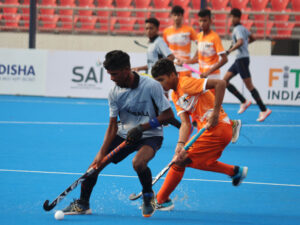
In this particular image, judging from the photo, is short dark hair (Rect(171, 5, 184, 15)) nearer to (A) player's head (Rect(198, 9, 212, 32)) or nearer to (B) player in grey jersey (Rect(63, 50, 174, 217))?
(A) player's head (Rect(198, 9, 212, 32))

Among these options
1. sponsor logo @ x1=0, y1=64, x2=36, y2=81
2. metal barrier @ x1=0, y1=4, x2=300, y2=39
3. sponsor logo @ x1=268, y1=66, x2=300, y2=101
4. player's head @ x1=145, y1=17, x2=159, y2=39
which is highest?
player's head @ x1=145, y1=17, x2=159, y2=39

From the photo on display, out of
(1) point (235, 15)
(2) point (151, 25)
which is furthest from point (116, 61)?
(1) point (235, 15)

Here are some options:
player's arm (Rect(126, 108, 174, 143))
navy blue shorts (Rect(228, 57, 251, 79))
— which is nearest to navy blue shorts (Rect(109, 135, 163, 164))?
player's arm (Rect(126, 108, 174, 143))

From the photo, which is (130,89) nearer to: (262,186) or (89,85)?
(262,186)

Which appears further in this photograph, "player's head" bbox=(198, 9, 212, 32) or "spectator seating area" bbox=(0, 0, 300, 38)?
"spectator seating area" bbox=(0, 0, 300, 38)

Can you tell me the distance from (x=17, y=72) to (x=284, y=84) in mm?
6885

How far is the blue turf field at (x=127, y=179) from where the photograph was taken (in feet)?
15.7

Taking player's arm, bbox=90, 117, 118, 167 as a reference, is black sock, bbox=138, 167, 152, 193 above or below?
below

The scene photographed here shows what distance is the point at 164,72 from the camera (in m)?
5.03

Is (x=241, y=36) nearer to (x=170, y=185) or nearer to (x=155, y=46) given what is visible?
(x=155, y=46)

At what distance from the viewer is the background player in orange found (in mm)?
5012

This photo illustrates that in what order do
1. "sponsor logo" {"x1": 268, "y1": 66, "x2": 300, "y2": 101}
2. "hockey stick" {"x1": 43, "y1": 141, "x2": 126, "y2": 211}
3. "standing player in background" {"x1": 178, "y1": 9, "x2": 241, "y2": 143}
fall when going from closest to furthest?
"hockey stick" {"x1": 43, "y1": 141, "x2": 126, "y2": 211}
"standing player in background" {"x1": 178, "y1": 9, "x2": 241, "y2": 143}
"sponsor logo" {"x1": 268, "y1": 66, "x2": 300, "y2": 101}

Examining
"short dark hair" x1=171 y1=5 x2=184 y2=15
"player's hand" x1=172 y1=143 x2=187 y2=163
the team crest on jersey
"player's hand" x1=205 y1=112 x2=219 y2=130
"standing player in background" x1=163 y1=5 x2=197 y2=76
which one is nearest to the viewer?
"player's hand" x1=172 y1=143 x2=187 y2=163

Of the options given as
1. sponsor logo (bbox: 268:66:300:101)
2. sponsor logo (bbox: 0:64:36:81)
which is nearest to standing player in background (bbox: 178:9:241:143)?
sponsor logo (bbox: 268:66:300:101)
